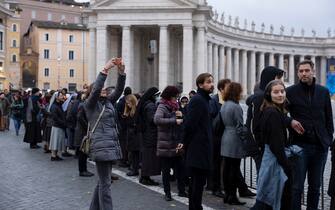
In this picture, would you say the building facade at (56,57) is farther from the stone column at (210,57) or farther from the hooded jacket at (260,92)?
the hooded jacket at (260,92)

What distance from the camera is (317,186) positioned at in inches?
320

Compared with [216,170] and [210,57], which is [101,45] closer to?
[210,57]

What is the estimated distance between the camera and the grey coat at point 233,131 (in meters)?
9.46

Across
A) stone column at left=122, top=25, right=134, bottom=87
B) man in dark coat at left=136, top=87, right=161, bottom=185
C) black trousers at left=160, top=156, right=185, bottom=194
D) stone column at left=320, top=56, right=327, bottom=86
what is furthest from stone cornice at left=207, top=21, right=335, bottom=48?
black trousers at left=160, top=156, right=185, bottom=194

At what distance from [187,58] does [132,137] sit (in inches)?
1415

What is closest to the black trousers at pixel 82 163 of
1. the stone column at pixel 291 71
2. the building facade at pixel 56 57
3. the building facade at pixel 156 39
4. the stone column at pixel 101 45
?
the building facade at pixel 156 39

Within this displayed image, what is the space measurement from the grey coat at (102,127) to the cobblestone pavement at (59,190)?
185 centimetres

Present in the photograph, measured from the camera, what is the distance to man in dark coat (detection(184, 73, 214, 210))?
26.9 ft

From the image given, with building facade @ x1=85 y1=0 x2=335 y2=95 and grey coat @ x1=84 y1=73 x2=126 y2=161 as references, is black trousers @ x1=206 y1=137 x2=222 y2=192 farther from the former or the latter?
building facade @ x1=85 y1=0 x2=335 y2=95

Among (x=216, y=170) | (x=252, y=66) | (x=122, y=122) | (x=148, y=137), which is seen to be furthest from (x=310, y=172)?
(x=252, y=66)

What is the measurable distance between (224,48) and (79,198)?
5911 cm

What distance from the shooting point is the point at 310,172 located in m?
8.17

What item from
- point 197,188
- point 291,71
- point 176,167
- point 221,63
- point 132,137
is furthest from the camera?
point 291,71

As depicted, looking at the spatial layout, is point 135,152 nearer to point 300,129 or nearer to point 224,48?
point 300,129
